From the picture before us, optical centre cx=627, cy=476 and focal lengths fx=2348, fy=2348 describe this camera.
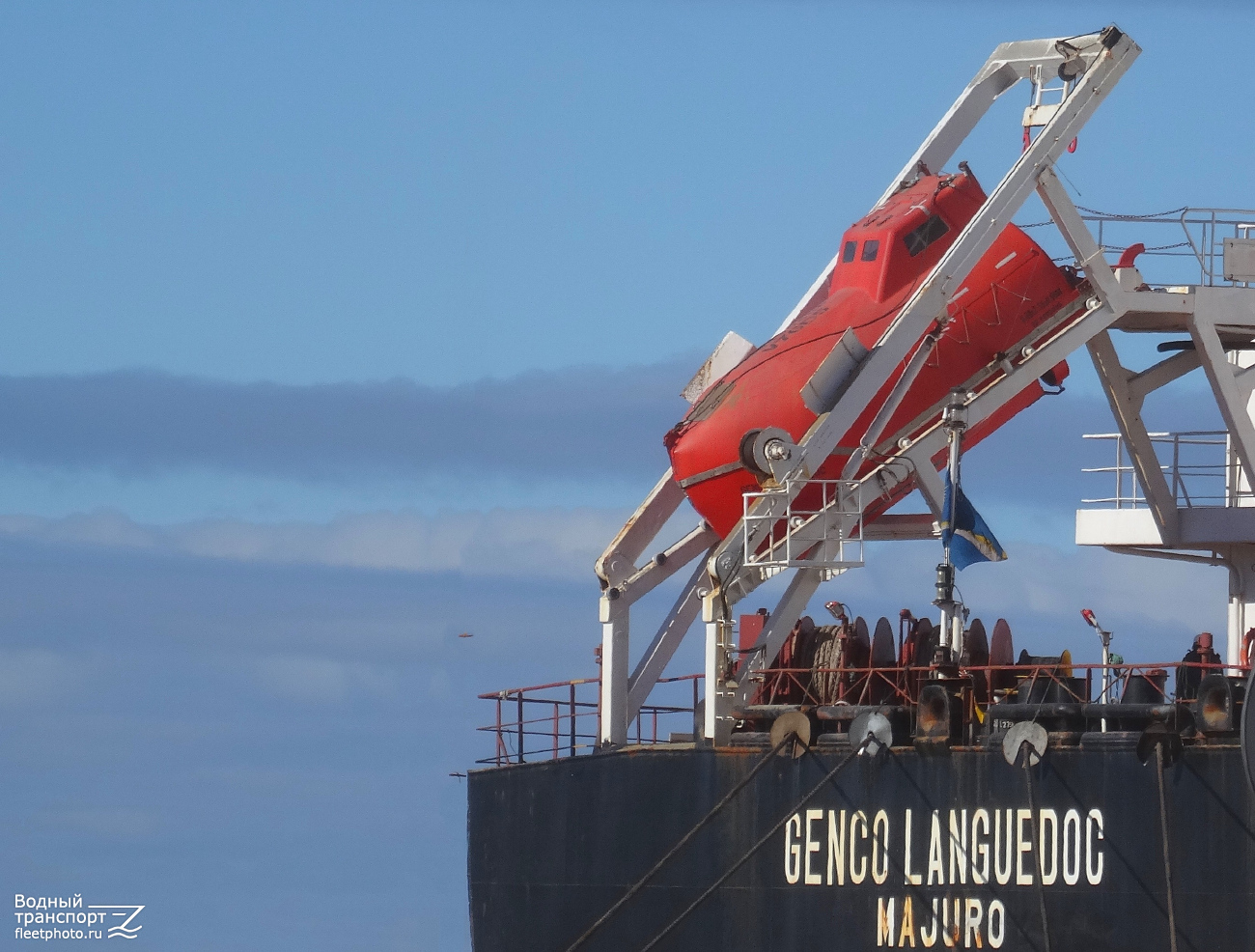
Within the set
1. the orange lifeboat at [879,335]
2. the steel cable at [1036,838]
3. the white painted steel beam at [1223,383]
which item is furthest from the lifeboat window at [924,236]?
the steel cable at [1036,838]

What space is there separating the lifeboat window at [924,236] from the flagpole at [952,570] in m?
3.91

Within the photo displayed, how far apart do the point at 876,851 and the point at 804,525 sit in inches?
207

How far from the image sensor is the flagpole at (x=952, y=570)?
33906mm

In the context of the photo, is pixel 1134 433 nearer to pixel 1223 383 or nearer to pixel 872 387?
pixel 1223 383

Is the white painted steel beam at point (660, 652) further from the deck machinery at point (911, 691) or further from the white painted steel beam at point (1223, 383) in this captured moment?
the white painted steel beam at point (1223, 383)

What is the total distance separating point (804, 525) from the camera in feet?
118

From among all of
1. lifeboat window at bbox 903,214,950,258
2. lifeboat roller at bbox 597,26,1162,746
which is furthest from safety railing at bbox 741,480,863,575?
lifeboat window at bbox 903,214,950,258

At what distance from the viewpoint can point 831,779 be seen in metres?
34.0

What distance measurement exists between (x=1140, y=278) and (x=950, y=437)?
4908 mm

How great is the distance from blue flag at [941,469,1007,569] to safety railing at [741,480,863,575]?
1457 millimetres

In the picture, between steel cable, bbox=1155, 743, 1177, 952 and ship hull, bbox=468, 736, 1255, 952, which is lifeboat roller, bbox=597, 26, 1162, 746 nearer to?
ship hull, bbox=468, 736, 1255, 952

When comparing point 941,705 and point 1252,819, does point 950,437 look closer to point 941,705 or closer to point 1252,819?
point 941,705

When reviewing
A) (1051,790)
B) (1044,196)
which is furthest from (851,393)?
(1051,790)

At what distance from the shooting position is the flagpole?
33.9 m
